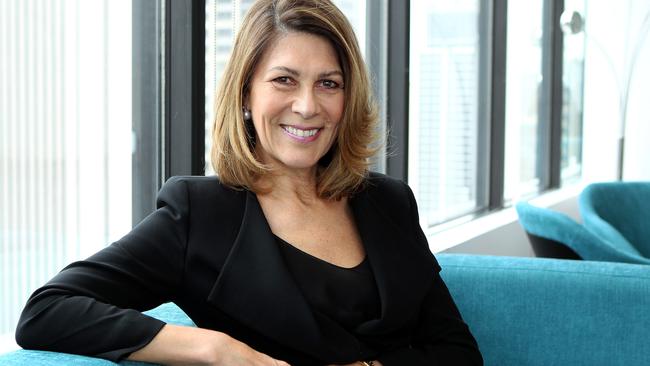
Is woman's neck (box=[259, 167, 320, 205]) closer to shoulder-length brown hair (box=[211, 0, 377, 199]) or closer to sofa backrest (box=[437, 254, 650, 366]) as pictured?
shoulder-length brown hair (box=[211, 0, 377, 199])

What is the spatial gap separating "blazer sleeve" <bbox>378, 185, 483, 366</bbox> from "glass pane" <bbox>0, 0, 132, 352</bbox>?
82 cm

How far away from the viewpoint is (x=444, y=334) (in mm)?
1900

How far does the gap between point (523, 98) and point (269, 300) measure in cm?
463

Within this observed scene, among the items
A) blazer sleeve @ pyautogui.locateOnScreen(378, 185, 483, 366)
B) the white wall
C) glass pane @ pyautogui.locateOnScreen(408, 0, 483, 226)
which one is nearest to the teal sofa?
blazer sleeve @ pyautogui.locateOnScreen(378, 185, 483, 366)

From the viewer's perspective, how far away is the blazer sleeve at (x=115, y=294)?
144cm

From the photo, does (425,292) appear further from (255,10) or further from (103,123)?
(103,123)

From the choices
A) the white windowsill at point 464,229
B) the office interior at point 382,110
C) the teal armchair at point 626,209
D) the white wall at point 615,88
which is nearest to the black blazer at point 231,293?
the office interior at point 382,110

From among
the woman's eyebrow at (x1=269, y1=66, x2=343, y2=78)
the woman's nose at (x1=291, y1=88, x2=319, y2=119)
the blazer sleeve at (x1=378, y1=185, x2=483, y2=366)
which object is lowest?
the blazer sleeve at (x1=378, y1=185, x2=483, y2=366)

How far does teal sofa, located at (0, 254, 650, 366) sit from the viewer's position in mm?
2021

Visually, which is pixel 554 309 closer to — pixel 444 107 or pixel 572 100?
pixel 444 107

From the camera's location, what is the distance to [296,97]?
5.79ft

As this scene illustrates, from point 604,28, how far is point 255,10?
552cm

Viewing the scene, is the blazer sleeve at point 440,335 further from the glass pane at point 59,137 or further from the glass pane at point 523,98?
the glass pane at point 523,98


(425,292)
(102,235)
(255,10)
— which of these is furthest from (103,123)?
(425,292)
